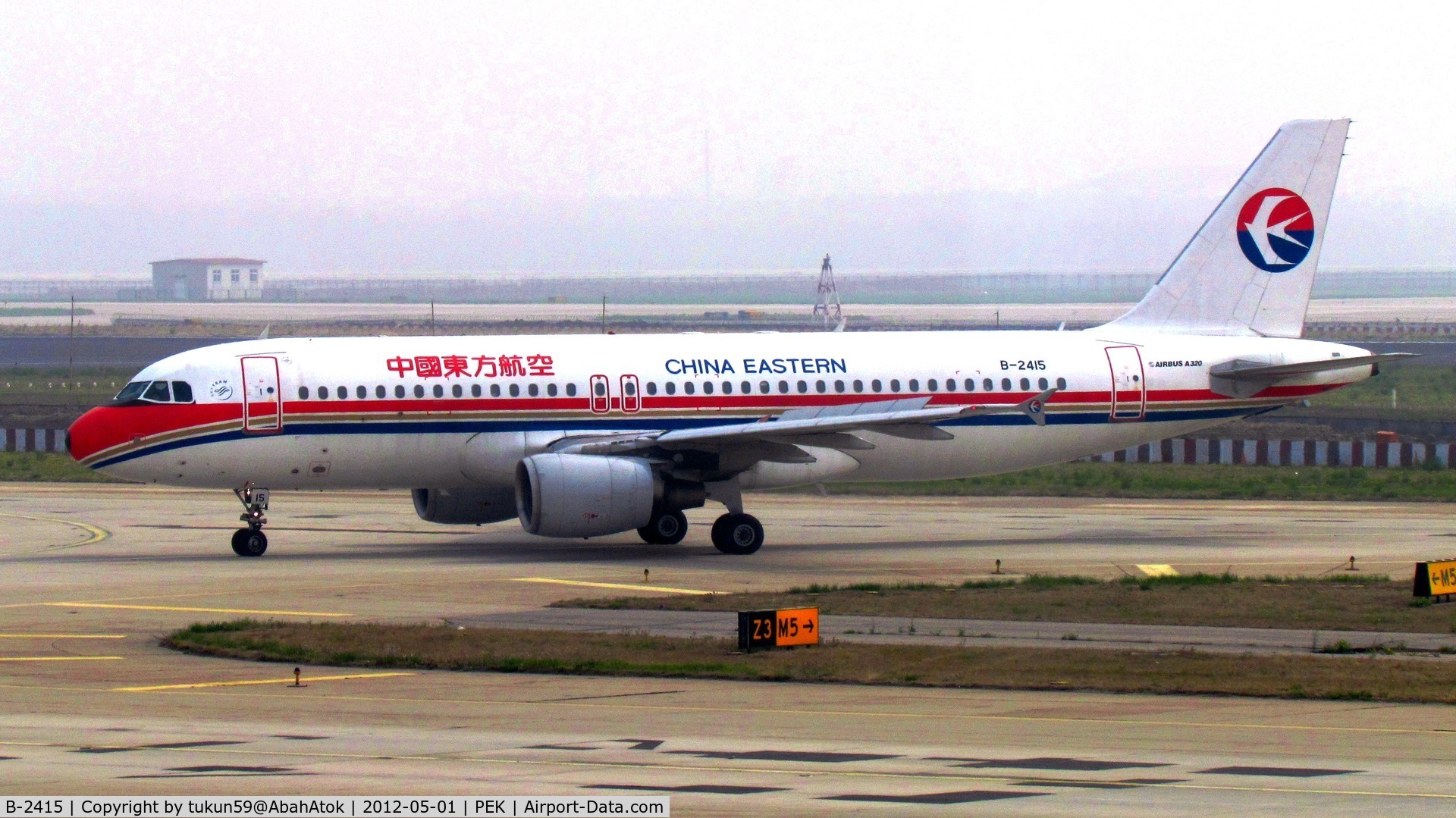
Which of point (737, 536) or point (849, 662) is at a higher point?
point (737, 536)

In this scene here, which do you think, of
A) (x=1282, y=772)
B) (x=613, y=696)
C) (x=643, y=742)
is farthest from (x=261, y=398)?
(x=1282, y=772)

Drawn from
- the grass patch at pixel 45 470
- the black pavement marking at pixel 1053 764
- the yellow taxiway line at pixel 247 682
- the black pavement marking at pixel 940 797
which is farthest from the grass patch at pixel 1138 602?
the grass patch at pixel 45 470

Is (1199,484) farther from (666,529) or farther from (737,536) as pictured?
(666,529)

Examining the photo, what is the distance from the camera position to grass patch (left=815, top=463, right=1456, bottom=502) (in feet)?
151

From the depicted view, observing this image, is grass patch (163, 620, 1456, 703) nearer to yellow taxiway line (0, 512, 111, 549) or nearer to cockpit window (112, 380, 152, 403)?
cockpit window (112, 380, 152, 403)

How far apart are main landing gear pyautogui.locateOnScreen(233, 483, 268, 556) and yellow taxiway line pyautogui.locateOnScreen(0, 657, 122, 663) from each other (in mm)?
12461

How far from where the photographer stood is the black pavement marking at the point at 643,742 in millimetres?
15508

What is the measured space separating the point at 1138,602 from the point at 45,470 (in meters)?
38.9

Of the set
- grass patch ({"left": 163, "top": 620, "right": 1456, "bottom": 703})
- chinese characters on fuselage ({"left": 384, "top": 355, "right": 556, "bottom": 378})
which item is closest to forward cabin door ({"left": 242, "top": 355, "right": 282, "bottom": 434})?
chinese characters on fuselage ({"left": 384, "top": 355, "right": 556, "bottom": 378})

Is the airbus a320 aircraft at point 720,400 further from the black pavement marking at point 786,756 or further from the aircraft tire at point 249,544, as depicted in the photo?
the black pavement marking at point 786,756

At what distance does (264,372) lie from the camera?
34.5 metres

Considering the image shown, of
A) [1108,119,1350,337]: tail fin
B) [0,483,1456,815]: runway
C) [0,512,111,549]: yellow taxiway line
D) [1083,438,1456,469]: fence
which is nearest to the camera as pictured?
[0,483,1456,815]: runway

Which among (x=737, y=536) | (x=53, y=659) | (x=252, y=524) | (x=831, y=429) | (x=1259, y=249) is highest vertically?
(x=1259, y=249)

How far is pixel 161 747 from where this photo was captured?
605 inches
